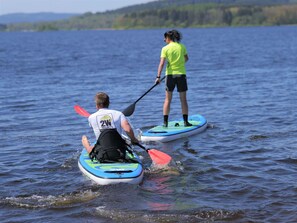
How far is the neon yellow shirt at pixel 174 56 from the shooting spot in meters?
13.0

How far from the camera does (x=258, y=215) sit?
7969mm

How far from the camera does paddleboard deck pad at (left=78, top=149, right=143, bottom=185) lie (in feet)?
29.8

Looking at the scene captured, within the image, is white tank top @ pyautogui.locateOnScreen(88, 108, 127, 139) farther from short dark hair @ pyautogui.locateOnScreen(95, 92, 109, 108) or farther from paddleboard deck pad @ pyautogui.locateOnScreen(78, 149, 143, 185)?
paddleboard deck pad @ pyautogui.locateOnScreen(78, 149, 143, 185)

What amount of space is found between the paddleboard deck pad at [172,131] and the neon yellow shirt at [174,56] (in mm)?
1283

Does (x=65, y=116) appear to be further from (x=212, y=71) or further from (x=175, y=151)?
(x=212, y=71)

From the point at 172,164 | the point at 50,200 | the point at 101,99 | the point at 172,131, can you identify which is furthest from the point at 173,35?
the point at 50,200

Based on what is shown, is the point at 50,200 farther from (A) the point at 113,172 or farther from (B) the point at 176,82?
(B) the point at 176,82

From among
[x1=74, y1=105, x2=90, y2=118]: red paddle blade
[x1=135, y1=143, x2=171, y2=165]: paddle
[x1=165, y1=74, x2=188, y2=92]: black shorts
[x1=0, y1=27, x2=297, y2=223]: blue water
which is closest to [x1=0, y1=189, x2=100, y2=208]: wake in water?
[x1=0, y1=27, x2=297, y2=223]: blue water

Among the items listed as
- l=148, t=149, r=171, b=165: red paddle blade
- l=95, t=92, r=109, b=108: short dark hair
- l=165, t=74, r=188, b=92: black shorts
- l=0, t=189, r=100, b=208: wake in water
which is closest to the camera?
l=0, t=189, r=100, b=208: wake in water

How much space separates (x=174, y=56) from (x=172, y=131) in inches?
65.4

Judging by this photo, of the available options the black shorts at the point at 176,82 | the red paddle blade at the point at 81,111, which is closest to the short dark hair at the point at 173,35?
the black shorts at the point at 176,82

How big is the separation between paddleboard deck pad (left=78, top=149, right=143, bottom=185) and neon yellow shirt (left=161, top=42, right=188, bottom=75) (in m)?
4.00

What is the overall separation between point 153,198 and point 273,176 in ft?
7.49

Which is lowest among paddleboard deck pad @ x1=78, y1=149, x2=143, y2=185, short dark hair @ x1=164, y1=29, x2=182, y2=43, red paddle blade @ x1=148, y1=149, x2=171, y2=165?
red paddle blade @ x1=148, y1=149, x2=171, y2=165
